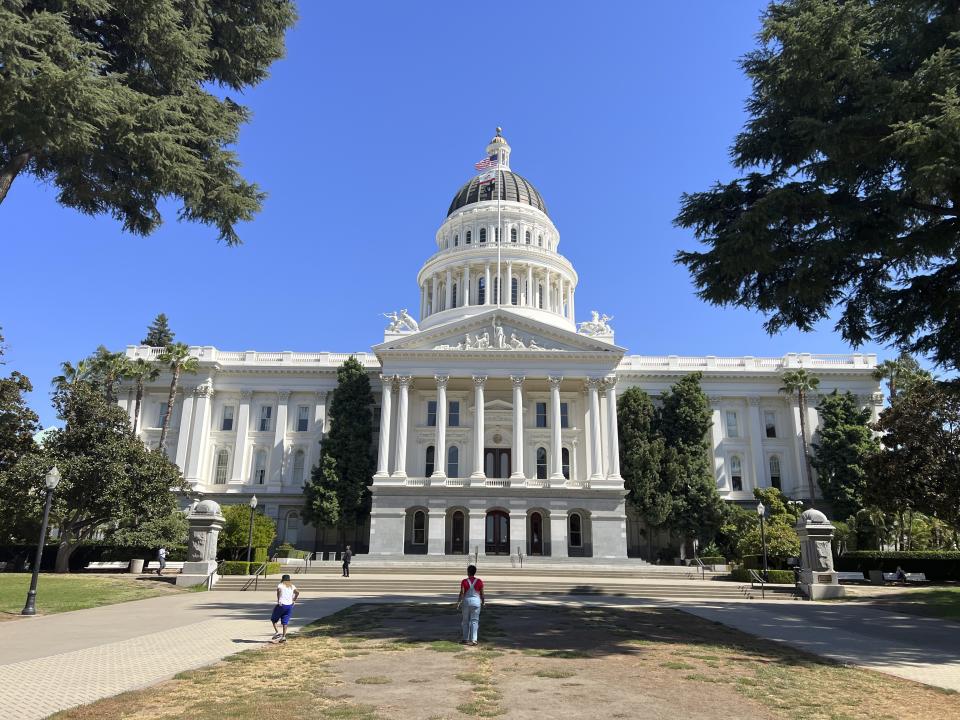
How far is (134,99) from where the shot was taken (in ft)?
54.2

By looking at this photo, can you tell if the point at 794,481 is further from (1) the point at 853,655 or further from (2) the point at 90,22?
(2) the point at 90,22

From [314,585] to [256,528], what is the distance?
1640cm

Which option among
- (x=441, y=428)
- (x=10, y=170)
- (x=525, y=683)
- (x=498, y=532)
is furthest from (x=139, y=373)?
(x=525, y=683)

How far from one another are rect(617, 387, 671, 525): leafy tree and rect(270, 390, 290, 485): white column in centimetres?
2912

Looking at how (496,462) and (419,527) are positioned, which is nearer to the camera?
(419,527)

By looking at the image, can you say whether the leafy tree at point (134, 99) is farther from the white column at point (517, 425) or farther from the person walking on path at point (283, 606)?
the white column at point (517, 425)

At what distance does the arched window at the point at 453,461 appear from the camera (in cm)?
5497

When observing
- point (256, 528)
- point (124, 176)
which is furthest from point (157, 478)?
point (124, 176)

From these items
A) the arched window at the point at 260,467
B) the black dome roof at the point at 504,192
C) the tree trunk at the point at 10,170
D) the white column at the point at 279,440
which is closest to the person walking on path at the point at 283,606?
the tree trunk at the point at 10,170

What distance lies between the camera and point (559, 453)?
5153cm

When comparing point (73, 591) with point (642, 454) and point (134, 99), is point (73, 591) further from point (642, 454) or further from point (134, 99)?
point (642, 454)

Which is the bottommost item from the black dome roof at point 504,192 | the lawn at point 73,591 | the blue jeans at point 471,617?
the lawn at point 73,591

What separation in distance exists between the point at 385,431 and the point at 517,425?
10279 mm

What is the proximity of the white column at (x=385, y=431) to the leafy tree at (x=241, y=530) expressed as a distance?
866cm
